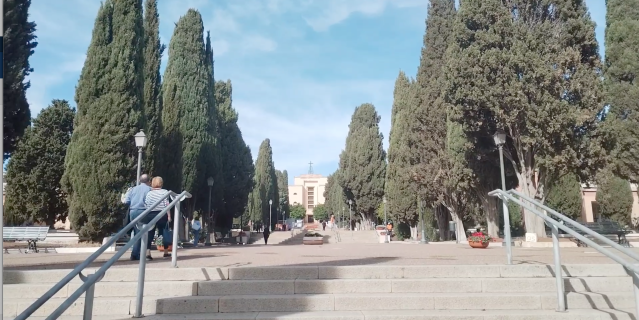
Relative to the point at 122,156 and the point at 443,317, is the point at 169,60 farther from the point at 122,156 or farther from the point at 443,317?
the point at 443,317

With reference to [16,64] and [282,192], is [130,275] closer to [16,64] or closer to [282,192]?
[16,64]

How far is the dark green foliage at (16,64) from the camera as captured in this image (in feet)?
31.9

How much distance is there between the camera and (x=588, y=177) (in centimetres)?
1591

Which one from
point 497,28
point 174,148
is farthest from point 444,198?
point 174,148

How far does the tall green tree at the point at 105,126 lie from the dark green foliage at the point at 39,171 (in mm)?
15823

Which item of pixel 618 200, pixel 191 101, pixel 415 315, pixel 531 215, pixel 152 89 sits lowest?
pixel 415 315

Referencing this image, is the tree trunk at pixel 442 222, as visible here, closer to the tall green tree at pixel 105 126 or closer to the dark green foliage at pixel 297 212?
the tall green tree at pixel 105 126

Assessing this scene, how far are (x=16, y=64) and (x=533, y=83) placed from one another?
1563 centimetres

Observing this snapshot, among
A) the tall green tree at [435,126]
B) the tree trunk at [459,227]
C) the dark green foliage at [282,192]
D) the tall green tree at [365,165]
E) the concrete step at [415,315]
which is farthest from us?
the dark green foliage at [282,192]

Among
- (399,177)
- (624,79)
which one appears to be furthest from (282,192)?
(624,79)

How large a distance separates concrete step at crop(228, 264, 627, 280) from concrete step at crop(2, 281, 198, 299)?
579 mm

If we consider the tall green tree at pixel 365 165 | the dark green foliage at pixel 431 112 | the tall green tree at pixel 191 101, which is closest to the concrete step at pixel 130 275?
the tall green tree at pixel 191 101

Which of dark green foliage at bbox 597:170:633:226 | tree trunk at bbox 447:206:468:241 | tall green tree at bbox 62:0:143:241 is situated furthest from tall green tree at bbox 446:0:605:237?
dark green foliage at bbox 597:170:633:226

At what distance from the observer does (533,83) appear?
606 inches
